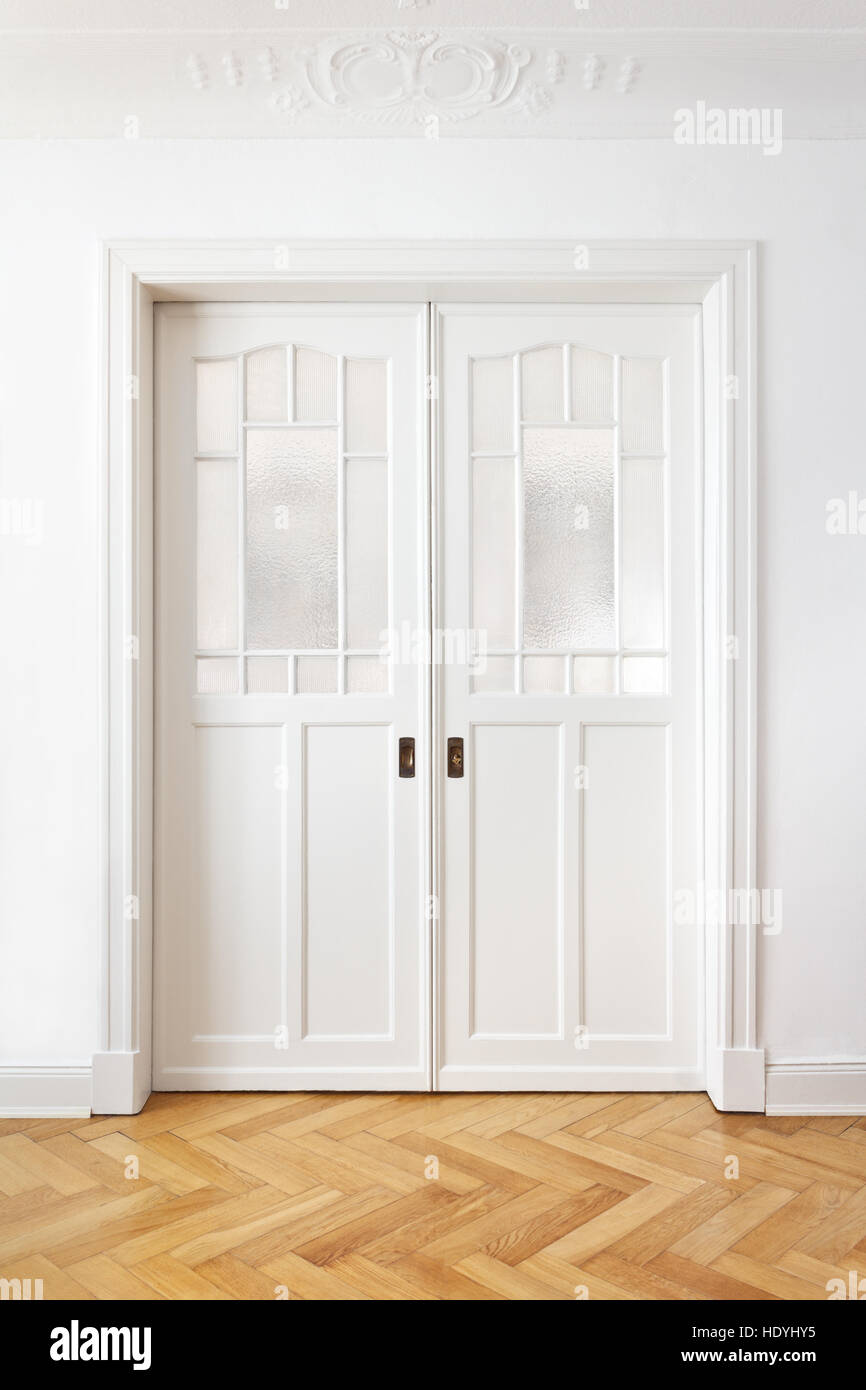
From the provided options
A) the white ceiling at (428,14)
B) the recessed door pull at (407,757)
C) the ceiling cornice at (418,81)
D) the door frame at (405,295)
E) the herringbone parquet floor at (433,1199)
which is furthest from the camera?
the recessed door pull at (407,757)

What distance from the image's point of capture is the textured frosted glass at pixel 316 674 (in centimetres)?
269

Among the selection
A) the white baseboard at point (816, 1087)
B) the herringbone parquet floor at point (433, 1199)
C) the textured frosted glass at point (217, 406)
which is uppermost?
the textured frosted glass at point (217, 406)

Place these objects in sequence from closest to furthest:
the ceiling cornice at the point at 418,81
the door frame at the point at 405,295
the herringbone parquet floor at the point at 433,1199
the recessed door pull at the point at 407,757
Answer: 1. the herringbone parquet floor at the point at 433,1199
2. the ceiling cornice at the point at 418,81
3. the door frame at the point at 405,295
4. the recessed door pull at the point at 407,757

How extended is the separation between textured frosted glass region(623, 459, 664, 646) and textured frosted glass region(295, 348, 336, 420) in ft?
2.78

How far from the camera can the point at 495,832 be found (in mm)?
2688

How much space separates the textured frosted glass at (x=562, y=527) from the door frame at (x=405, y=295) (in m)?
0.32

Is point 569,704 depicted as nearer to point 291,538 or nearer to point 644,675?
point 644,675

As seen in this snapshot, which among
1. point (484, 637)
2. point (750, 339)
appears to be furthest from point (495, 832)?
point (750, 339)

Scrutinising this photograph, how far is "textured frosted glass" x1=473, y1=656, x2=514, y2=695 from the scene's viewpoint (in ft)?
8.80

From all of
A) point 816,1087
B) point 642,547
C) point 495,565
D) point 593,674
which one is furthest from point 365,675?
point 816,1087

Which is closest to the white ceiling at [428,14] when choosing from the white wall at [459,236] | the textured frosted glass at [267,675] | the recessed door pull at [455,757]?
the white wall at [459,236]

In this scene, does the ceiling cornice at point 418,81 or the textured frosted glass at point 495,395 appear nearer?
the ceiling cornice at point 418,81

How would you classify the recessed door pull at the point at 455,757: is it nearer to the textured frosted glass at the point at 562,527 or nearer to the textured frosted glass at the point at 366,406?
the textured frosted glass at the point at 562,527

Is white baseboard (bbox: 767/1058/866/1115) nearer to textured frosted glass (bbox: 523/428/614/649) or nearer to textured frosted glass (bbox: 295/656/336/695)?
textured frosted glass (bbox: 523/428/614/649)
